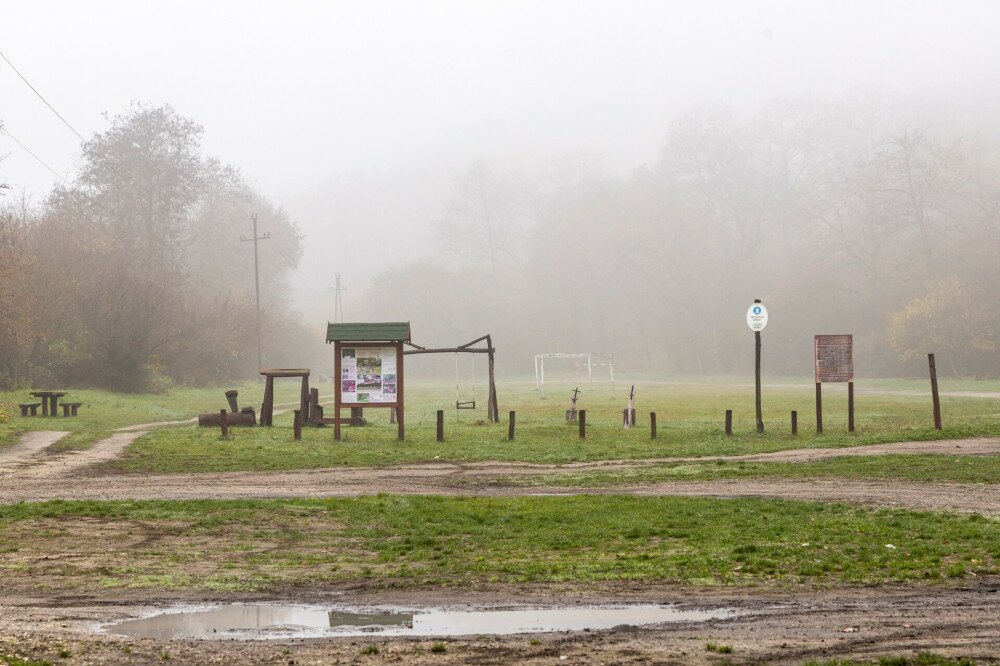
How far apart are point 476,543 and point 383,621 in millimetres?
3693

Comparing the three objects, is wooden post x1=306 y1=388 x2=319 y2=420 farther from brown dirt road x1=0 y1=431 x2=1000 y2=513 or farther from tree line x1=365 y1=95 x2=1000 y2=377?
tree line x1=365 y1=95 x2=1000 y2=377

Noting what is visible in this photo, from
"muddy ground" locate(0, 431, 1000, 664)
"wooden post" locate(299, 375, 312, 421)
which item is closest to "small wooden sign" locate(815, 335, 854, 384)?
"wooden post" locate(299, 375, 312, 421)

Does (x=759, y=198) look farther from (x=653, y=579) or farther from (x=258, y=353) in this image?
(x=653, y=579)

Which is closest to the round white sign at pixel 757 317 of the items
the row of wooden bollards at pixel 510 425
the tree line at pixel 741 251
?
the row of wooden bollards at pixel 510 425

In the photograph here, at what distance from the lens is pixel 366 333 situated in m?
28.2

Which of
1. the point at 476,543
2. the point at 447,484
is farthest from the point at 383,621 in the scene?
the point at 447,484

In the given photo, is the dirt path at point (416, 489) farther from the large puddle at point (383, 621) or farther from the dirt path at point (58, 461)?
the large puddle at point (383, 621)

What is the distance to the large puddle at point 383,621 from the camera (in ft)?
27.5

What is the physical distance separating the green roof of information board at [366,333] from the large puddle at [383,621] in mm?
18893

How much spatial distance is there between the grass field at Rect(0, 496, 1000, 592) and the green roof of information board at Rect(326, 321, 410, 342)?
12.3 meters

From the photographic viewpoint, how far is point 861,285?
281 ft

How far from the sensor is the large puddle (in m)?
8.38

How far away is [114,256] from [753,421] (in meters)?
43.8

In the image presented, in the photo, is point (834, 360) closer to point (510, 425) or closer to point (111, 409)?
point (510, 425)
